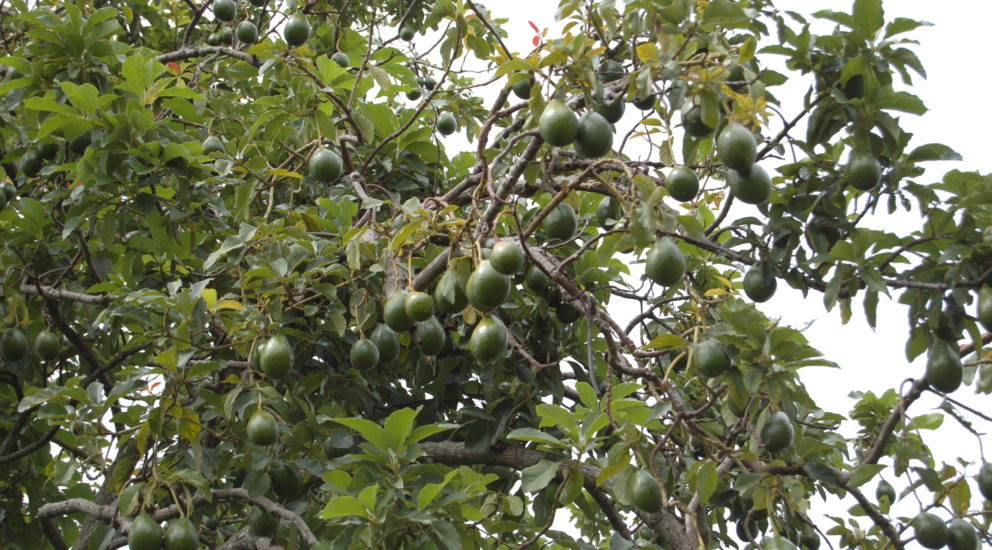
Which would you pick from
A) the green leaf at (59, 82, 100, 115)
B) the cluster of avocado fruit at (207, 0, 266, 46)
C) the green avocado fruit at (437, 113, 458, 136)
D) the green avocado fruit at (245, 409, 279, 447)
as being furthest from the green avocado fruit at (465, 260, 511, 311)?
the cluster of avocado fruit at (207, 0, 266, 46)

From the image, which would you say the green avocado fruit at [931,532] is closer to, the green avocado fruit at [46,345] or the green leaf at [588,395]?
the green leaf at [588,395]

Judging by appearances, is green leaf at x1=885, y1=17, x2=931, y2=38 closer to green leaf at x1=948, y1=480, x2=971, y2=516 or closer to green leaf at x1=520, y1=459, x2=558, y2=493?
green leaf at x1=948, y1=480, x2=971, y2=516

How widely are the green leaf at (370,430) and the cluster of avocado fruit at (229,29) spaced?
8.23ft

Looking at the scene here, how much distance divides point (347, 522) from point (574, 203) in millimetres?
1041

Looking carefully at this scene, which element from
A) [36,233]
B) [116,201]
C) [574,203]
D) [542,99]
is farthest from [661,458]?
[36,233]

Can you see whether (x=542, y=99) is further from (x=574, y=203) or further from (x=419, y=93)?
(x=419, y=93)

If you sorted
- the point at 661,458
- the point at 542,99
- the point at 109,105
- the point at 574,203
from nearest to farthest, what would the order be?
the point at 542,99 → the point at 574,203 → the point at 109,105 → the point at 661,458

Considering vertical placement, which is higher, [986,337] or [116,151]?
[116,151]

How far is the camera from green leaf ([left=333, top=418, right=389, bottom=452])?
7.18ft

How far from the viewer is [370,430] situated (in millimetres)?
2205

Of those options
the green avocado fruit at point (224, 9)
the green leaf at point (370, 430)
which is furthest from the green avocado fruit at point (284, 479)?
the green avocado fruit at point (224, 9)

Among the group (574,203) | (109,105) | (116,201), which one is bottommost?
(574,203)

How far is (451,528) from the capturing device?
7.00 feet

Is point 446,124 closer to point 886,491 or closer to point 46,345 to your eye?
point 46,345
